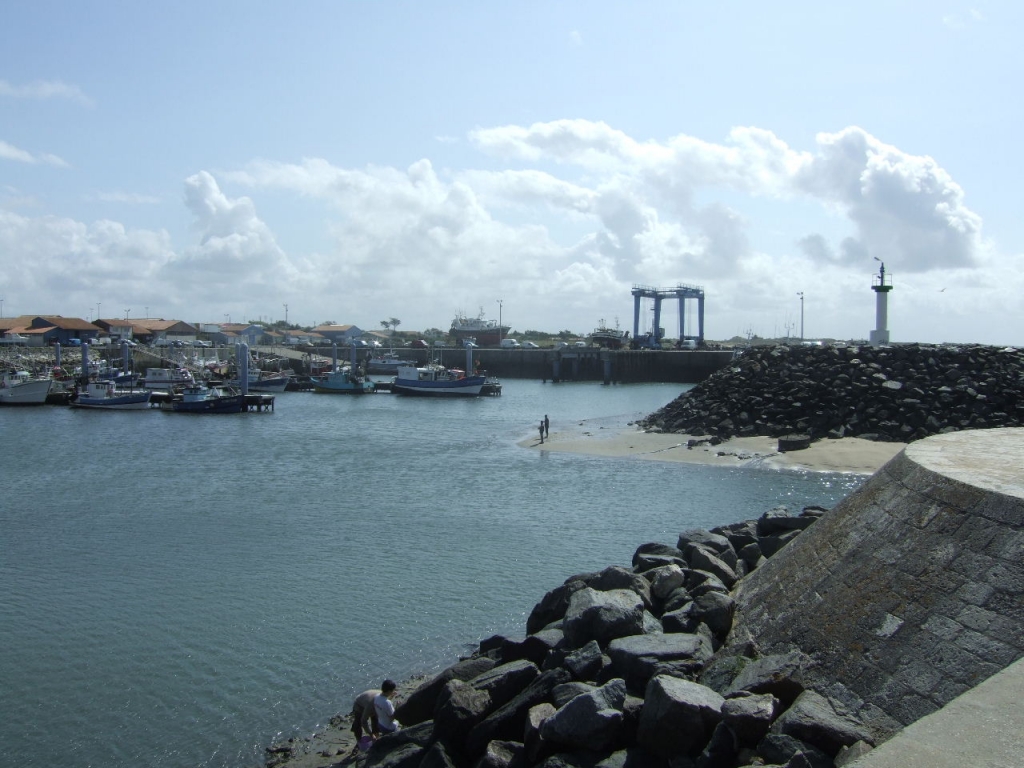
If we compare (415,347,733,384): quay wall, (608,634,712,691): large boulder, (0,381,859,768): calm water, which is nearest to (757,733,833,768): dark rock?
(608,634,712,691): large boulder

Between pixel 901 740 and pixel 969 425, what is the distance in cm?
3047

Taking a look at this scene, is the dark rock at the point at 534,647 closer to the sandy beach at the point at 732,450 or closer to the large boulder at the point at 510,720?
the large boulder at the point at 510,720

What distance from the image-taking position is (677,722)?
7613 mm

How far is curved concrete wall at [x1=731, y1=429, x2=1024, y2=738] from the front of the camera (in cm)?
740

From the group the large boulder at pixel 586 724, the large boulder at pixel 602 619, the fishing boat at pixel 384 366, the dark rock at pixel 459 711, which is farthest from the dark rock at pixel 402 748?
the fishing boat at pixel 384 366

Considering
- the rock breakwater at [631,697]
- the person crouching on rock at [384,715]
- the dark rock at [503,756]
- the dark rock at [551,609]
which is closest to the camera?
the rock breakwater at [631,697]

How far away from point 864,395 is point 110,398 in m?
49.0

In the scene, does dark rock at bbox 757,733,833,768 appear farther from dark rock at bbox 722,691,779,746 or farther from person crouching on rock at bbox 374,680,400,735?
person crouching on rock at bbox 374,680,400,735

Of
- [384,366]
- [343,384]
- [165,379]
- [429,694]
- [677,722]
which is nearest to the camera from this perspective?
[677,722]

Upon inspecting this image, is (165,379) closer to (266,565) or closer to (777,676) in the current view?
(266,565)

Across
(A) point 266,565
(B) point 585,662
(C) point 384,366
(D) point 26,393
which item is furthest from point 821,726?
(C) point 384,366

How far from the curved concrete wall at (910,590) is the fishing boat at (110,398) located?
5771 centimetres

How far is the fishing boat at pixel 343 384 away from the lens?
76688 millimetres

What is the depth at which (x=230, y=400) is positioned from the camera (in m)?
58.3
